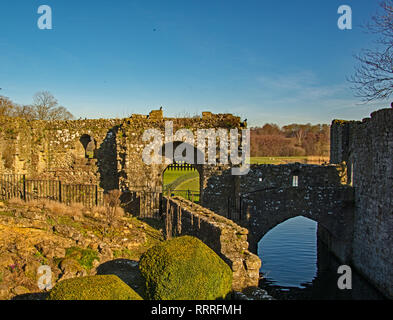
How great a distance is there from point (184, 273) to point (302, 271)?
1126cm

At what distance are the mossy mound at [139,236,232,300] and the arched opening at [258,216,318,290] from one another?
8548 millimetres

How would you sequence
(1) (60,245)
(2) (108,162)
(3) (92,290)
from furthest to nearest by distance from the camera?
1. (2) (108,162)
2. (1) (60,245)
3. (3) (92,290)

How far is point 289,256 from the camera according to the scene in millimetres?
16891

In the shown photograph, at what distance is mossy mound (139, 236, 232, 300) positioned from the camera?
560cm

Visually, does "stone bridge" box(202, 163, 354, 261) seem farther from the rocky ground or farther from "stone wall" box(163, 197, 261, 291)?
"stone wall" box(163, 197, 261, 291)

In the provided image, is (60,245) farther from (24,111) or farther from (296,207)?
(24,111)

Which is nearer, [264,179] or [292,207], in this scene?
[292,207]

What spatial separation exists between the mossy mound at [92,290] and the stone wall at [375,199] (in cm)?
997

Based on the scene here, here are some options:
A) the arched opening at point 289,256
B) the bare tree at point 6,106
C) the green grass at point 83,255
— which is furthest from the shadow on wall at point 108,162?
the bare tree at point 6,106

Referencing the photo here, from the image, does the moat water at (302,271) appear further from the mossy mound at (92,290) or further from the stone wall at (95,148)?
the mossy mound at (92,290)

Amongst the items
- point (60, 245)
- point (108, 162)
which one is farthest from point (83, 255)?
point (108, 162)

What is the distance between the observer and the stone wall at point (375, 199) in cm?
1132

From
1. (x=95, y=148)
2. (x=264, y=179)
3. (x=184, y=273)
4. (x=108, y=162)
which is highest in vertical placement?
(x=95, y=148)
